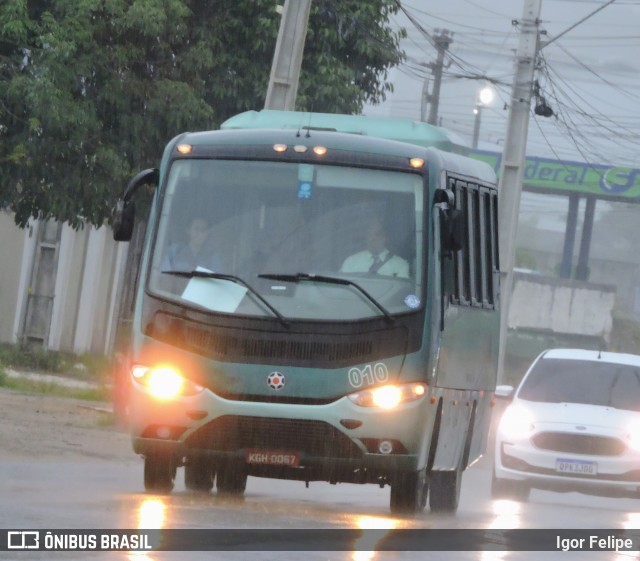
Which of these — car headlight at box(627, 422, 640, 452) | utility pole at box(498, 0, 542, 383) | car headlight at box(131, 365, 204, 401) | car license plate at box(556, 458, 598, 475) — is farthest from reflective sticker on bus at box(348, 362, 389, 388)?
utility pole at box(498, 0, 542, 383)

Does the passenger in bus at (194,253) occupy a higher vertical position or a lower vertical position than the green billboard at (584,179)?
lower

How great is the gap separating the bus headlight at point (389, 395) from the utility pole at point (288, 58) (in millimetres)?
9958

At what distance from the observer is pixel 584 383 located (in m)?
18.7

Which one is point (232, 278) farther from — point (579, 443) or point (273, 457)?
point (579, 443)

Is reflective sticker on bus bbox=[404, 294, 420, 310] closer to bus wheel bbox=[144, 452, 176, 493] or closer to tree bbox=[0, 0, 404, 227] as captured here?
bus wheel bbox=[144, 452, 176, 493]

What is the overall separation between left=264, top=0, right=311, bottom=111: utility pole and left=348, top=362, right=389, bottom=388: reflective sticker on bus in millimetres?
9968

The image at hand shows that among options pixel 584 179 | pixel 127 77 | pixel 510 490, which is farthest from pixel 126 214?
pixel 584 179

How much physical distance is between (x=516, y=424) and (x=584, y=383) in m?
1.23

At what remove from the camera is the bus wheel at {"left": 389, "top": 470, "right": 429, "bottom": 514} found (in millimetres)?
12391

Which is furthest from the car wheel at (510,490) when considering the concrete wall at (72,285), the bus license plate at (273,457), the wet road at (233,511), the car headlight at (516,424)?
the concrete wall at (72,285)

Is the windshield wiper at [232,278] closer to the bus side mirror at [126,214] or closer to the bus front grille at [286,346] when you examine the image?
the bus front grille at [286,346]

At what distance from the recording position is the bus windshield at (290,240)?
1179 centimetres

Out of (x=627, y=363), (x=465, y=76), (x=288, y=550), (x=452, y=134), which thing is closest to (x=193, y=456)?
(x=288, y=550)

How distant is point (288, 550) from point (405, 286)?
11.0 ft
